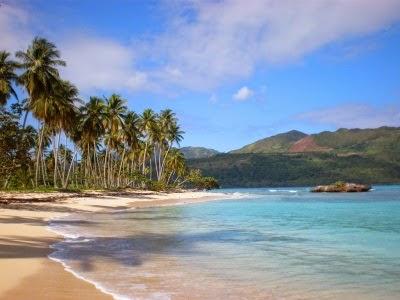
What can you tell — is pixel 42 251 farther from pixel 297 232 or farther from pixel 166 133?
pixel 166 133

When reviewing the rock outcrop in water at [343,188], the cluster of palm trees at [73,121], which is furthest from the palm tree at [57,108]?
the rock outcrop in water at [343,188]

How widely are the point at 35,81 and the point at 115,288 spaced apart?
149 feet

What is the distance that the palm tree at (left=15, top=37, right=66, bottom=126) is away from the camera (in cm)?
4909

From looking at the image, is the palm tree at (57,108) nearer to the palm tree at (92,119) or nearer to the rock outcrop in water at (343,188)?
the palm tree at (92,119)

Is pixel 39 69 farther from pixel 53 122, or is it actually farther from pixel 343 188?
pixel 343 188

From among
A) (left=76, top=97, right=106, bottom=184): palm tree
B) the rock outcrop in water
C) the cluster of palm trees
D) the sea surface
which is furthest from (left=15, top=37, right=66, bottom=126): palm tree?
the rock outcrop in water

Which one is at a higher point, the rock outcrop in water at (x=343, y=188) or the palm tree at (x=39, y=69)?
the palm tree at (x=39, y=69)

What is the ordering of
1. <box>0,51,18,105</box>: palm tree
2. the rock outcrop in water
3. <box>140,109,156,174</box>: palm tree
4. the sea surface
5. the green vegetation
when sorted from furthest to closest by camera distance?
the rock outcrop in water, <box>140,109,156,174</box>: palm tree, <box>0,51,18,105</box>: palm tree, the green vegetation, the sea surface

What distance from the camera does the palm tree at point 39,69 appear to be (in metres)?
49.1

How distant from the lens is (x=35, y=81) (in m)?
49.2

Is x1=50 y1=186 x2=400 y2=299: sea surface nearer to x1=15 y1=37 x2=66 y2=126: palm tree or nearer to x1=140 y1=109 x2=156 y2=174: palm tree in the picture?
A: x1=15 y1=37 x2=66 y2=126: palm tree

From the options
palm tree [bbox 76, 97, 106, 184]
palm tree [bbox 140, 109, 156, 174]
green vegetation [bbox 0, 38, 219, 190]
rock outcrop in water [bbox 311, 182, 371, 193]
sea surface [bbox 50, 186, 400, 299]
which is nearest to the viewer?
sea surface [bbox 50, 186, 400, 299]

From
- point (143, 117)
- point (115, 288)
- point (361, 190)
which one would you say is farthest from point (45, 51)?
point (361, 190)

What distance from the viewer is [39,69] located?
49375mm
